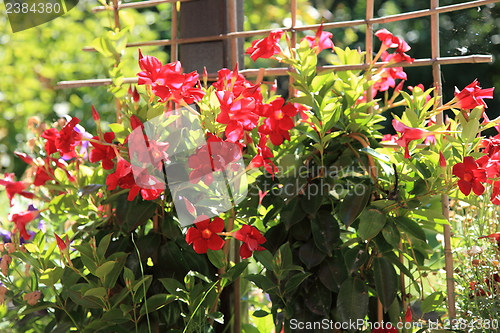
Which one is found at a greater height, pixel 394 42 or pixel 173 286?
pixel 394 42

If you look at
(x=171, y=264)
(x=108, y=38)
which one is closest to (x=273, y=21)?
(x=108, y=38)

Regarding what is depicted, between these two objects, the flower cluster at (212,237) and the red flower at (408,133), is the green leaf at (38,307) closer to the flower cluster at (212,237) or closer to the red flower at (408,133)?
the flower cluster at (212,237)

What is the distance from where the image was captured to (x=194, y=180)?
0.82 metres

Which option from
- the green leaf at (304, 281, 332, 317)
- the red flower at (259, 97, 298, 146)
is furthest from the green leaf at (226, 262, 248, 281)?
the red flower at (259, 97, 298, 146)

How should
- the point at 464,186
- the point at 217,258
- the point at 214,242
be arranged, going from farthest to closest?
the point at 217,258
the point at 214,242
the point at 464,186

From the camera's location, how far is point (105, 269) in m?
0.83

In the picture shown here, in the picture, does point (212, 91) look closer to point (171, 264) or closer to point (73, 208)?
point (171, 264)

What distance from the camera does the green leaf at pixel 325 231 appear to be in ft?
2.97

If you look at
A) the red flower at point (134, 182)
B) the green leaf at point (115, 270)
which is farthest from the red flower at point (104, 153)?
the green leaf at point (115, 270)

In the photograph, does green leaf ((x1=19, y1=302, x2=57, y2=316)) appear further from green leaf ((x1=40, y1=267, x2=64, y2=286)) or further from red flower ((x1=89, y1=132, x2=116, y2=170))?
red flower ((x1=89, y1=132, x2=116, y2=170))

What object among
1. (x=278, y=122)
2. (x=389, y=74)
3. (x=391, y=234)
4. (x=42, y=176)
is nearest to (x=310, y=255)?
(x=391, y=234)

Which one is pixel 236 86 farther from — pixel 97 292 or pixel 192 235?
pixel 97 292

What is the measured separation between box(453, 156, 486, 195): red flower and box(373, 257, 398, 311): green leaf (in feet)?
0.76

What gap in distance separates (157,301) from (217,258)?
15 centimetres
